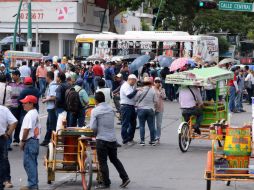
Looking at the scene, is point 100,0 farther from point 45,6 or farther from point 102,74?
point 102,74

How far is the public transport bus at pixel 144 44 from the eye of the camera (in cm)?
4338

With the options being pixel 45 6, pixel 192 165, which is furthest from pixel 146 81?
pixel 45 6

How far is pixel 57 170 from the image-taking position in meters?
12.5

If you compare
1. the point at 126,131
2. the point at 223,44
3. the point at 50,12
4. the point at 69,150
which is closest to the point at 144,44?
the point at 50,12

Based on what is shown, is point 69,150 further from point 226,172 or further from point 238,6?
point 238,6

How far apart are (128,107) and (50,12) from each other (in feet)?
119

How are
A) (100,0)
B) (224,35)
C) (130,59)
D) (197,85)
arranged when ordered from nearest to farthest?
(197,85), (130,59), (100,0), (224,35)

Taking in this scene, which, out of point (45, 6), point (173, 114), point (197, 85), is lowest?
point (173, 114)

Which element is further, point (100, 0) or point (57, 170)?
point (100, 0)

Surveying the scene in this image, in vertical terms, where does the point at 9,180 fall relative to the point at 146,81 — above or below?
below

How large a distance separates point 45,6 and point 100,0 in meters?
6.25

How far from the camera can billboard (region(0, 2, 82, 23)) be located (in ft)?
173

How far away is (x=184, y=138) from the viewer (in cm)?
1728

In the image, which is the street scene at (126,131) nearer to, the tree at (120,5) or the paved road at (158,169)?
the paved road at (158,169)
